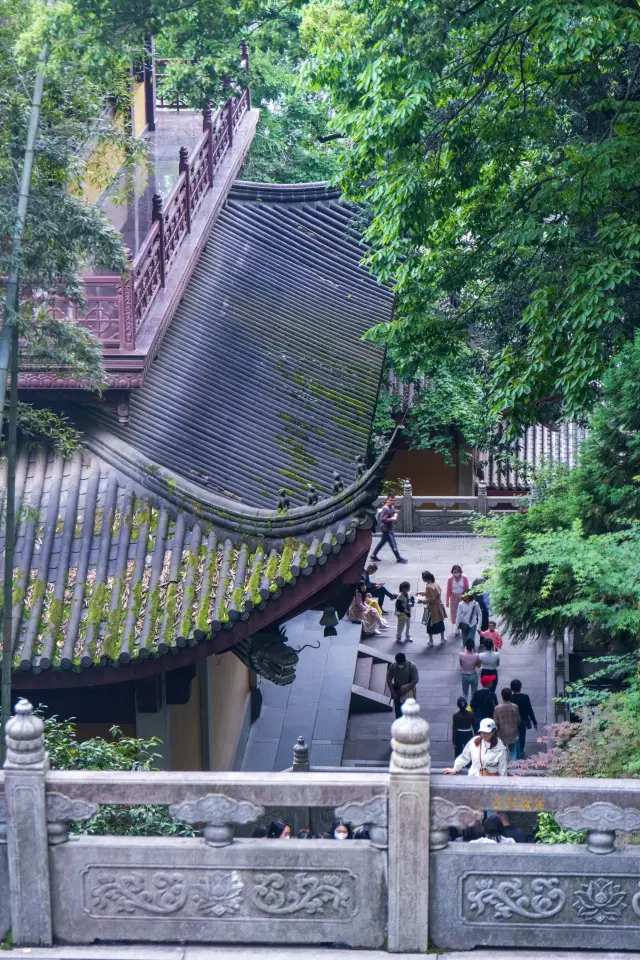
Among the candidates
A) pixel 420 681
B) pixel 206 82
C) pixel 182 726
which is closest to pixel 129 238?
pixel 206 82

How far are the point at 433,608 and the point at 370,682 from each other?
184 cm

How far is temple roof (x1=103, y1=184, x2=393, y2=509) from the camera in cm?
1184

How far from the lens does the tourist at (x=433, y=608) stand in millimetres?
19953

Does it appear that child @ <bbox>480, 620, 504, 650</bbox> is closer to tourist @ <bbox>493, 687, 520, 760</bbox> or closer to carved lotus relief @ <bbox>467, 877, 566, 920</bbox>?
tourist @ <bbox>493, 687, 520, 760</bbox>

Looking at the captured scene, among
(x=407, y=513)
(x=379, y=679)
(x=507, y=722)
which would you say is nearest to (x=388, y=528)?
(x=407, y=513)

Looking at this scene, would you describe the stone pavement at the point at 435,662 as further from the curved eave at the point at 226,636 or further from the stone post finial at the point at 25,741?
the stone post finial at the point at 25,741

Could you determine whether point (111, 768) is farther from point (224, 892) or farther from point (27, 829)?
point (224, 892)

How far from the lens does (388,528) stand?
24.5 m

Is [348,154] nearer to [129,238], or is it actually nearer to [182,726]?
[129,238]

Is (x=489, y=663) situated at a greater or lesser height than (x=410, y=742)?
lesser

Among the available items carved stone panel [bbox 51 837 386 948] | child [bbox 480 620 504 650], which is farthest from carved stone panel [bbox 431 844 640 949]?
child [bbox 480 620 504 650]

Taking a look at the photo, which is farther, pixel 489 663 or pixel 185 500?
pixel 489 663

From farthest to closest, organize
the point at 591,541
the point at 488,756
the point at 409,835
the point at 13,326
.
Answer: the point at 488,756 < the point at 591,541 < the point at 13,326 < the point at 409,835

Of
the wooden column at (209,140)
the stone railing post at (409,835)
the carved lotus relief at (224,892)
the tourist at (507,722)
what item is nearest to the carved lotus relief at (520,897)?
the stone railing post at (409,835)
